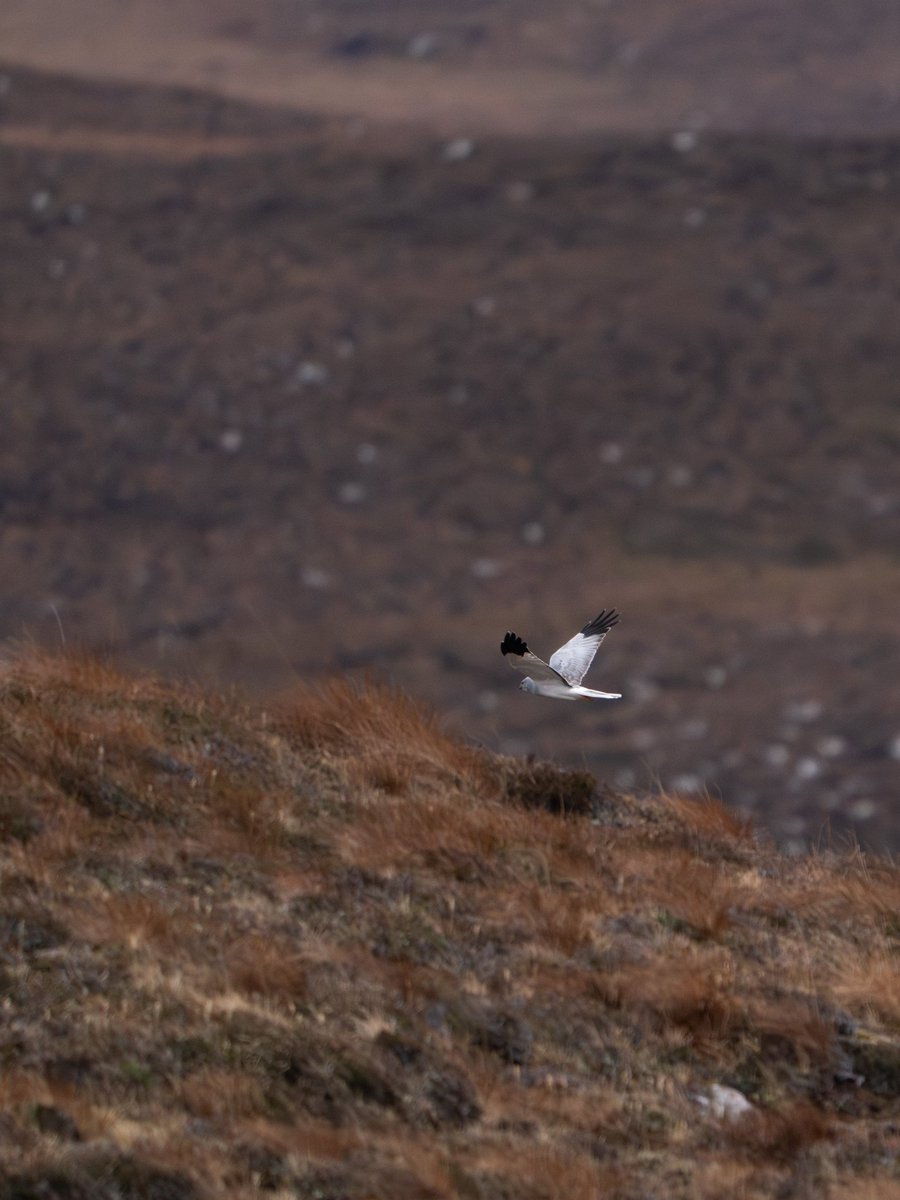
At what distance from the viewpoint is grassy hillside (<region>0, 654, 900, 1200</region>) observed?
5.23 meters

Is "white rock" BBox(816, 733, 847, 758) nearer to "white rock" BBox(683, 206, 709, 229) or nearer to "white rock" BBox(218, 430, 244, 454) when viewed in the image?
"white rock" BBox(683, 206, 709, 229)

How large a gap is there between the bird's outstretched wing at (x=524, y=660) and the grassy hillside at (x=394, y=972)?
Answer: 1020 mm

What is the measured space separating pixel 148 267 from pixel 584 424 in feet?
50.9

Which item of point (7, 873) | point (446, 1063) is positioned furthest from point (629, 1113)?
point (7, 873)

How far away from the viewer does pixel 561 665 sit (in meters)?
6.64

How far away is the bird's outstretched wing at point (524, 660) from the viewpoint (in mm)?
6031

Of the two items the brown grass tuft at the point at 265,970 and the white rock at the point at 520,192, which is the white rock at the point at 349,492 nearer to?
the white rock at the point at 520,192

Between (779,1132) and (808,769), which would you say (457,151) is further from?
(779,1132)

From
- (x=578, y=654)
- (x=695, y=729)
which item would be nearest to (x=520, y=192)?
(x=695, y=729)

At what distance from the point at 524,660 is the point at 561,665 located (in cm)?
61

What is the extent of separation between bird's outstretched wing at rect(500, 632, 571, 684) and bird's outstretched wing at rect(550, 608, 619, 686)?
0.30 metres

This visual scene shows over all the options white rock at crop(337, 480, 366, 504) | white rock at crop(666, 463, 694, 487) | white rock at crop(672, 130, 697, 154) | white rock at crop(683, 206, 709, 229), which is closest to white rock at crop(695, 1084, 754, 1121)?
white rock at crop(666, 463, 694, 487)

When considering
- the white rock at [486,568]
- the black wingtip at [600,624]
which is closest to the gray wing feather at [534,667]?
the black wingtip at [600,624]

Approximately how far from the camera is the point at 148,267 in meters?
67.3
